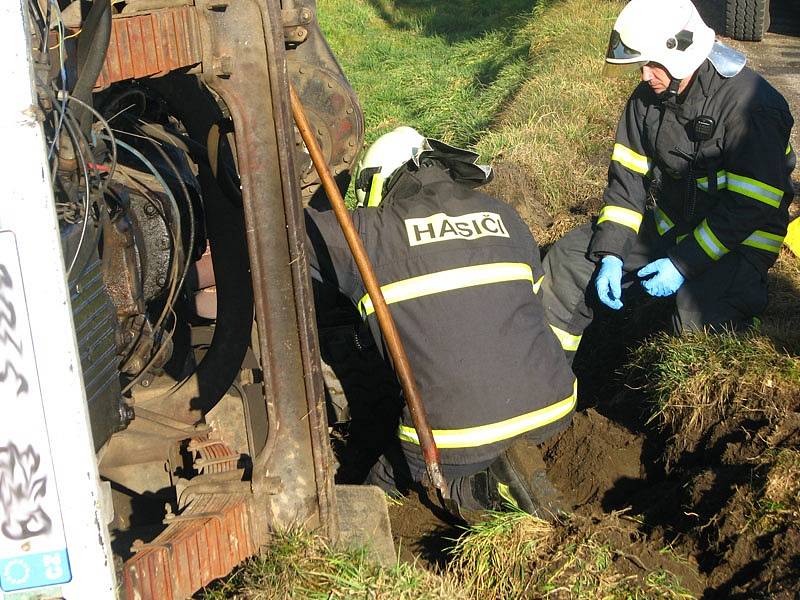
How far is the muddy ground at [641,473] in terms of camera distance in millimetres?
3336

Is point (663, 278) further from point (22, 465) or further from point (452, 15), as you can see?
point (452, 15)

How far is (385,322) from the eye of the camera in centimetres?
360

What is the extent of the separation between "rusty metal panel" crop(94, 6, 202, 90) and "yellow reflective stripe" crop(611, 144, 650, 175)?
9.06ft

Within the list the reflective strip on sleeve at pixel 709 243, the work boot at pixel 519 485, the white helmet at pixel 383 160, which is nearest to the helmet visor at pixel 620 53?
the reflective strip on sleeve at pixel 709 243

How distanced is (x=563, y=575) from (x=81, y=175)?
2.03 meters

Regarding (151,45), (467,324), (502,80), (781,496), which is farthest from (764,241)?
(502,80)

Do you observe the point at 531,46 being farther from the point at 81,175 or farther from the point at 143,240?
the point at 81,175

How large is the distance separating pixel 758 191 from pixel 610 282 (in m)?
0.86

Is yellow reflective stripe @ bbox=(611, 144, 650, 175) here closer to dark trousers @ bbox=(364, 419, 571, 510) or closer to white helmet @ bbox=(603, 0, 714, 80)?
white helmet @ bbox=(603, 0, 714, 80)

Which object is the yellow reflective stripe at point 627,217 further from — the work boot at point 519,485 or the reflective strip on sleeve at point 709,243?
the work boot at point 519,485

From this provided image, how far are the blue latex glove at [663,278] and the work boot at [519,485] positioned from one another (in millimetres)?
1181

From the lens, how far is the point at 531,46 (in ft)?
32.2

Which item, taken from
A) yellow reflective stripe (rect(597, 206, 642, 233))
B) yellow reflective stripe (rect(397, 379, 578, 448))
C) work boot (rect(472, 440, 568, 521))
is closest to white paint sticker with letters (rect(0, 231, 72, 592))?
yellow reflective stripe (rect(397, 379, 578, 448))

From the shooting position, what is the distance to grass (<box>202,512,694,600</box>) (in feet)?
10.2
